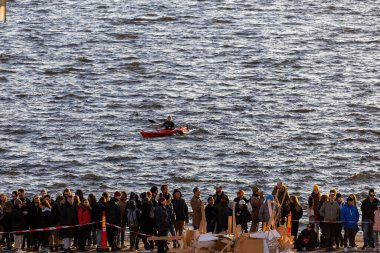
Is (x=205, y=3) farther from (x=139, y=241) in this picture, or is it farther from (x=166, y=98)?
(x=139, y=241)

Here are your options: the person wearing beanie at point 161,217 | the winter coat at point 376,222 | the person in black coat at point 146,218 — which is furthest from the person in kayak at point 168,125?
the winter coat at point 376,222

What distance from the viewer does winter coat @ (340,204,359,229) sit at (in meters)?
36.6

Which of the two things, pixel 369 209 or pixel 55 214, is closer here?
pixel 55 214

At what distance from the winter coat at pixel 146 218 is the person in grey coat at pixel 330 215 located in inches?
184

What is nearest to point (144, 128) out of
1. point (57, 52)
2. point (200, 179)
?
point (200, 179)

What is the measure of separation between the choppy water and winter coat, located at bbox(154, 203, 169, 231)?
64.0 ft

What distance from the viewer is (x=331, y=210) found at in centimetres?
3666

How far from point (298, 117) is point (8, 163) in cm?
1885

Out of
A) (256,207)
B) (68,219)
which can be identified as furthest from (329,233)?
(68,219)

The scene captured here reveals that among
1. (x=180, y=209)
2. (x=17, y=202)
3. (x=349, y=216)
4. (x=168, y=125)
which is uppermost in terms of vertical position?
(x=17, y=202)

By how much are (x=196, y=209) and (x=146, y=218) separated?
4.95ft

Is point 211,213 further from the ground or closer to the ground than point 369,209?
further from the ground

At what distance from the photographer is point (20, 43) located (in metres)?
95.5

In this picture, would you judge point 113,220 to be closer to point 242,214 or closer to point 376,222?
point 242,214
